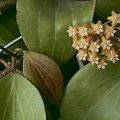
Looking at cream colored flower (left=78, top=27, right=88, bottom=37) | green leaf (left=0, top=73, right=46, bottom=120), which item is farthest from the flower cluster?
green leaf (left=0, top=73, right=46, bottom=120)

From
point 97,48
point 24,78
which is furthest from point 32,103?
point 97,48

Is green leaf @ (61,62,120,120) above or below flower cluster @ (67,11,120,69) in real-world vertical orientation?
below

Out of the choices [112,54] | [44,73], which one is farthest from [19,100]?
[112,54]

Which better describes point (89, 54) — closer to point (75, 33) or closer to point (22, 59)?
point (75, 33)

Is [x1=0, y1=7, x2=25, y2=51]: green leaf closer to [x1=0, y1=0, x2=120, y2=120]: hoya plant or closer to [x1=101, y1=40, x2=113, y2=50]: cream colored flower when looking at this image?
[x1=0, y1=0, x2=120, y2=120]: hoya plant

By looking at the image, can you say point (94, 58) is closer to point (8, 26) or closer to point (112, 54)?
point (112, 54)

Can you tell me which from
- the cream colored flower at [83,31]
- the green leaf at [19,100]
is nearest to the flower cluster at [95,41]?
the cream colored flower at [83,31]
